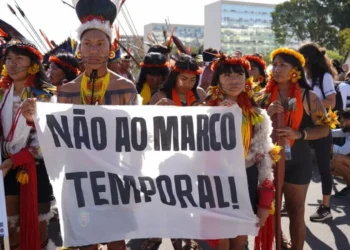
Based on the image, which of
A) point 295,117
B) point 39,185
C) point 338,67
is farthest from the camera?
point 338,67

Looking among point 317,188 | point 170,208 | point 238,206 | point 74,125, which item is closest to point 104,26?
point 74,125

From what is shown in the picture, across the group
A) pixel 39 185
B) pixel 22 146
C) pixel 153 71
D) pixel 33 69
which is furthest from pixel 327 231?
pixel 33 69

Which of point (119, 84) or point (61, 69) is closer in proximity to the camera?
point (119, 84)

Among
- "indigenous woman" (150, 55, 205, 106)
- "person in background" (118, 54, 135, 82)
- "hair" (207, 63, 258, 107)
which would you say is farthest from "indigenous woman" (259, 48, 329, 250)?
"person in background" (118, 54, 135, 82)

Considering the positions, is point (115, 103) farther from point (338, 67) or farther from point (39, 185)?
point (338, 67)

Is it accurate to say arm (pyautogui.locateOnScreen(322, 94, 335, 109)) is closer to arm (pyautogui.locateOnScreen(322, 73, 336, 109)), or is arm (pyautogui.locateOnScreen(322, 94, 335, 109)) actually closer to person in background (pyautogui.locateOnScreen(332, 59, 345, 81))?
arm (pyautogui.locateOnScreen(322, 73, 336, 109))

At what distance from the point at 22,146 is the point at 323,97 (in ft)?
Answer: 11.9

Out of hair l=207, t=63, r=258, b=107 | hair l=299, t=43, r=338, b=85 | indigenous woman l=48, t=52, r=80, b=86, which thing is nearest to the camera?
hair l=207, t=63, r=258, b=107

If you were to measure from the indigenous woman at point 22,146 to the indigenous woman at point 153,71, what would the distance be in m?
1.81

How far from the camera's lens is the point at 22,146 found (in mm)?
3447

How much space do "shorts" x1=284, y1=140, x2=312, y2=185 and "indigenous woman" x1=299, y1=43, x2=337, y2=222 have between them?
1492 mm

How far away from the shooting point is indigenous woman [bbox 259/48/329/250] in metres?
3.75

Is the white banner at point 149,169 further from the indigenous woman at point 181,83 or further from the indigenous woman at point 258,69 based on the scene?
the indigenous woman at point 258,69

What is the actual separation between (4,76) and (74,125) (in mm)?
912
